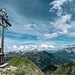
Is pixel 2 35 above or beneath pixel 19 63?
above

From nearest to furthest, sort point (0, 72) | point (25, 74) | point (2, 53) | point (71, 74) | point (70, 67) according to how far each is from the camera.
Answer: point (25, 74) → point (0, 72) → point (2, 53) → point (71, 74) → point (70, 67)

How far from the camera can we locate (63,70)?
123 meters

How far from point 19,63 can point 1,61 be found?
35.2m

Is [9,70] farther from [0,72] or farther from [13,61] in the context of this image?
[13,61]

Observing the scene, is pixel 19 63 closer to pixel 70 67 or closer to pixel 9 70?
pixel 9 70

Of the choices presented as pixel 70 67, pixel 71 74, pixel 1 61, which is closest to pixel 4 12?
pixel 1 61

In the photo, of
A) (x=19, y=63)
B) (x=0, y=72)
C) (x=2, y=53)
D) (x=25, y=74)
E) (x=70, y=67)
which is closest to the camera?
(x=25, y=74)

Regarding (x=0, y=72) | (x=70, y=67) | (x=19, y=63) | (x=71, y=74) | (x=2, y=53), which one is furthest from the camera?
(x=70, y=67)

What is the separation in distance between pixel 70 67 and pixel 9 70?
9495 cm

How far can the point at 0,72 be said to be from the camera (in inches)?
1072

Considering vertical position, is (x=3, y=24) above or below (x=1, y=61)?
above

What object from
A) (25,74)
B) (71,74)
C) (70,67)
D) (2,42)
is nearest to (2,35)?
(2,42)

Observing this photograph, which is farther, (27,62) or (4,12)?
(27,62)

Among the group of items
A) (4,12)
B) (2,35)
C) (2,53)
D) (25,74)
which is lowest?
(25,74)
